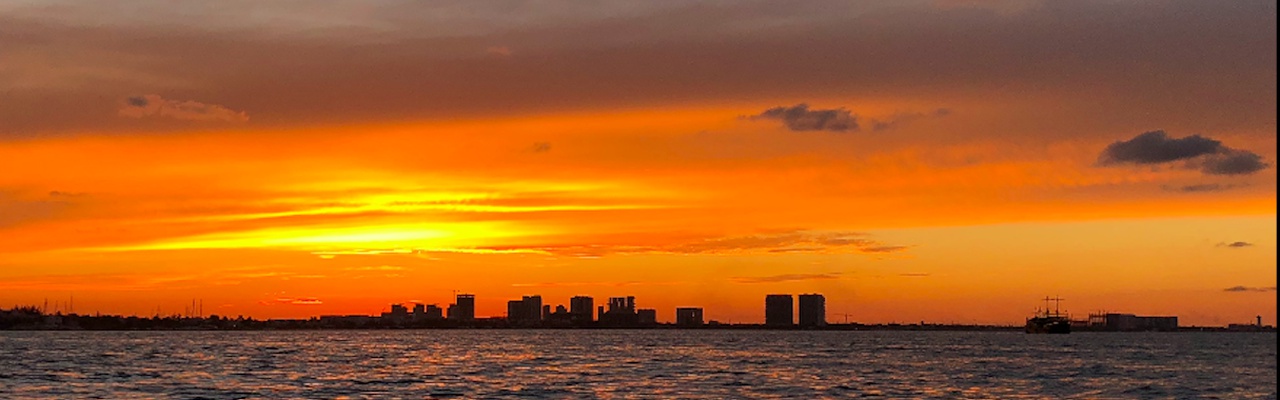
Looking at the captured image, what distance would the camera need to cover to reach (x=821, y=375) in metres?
128

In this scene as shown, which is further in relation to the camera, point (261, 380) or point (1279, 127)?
point (261, 380)

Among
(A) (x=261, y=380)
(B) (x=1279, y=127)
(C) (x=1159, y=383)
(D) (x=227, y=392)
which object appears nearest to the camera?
(B) (x=1279, y=127)

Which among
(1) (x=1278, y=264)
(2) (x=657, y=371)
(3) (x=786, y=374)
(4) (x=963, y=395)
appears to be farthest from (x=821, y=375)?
(1) (x=1278, y=264)

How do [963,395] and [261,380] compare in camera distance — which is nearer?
[963,395]

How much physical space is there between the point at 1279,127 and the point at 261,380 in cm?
9730

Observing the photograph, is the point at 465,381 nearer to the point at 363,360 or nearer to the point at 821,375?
the point at 821,375

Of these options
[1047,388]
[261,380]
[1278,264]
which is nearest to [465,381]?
[261,380]

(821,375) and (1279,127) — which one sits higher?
(1279,127)

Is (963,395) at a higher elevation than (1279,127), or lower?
lower

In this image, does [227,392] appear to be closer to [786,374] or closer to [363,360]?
[786,374]

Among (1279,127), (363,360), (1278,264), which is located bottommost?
(363,360)

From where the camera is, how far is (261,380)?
113 meters

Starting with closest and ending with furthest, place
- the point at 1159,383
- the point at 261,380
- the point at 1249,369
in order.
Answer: the point at 261,380
the point at 1159,383
the point at 1249,369

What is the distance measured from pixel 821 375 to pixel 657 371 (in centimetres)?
1589
